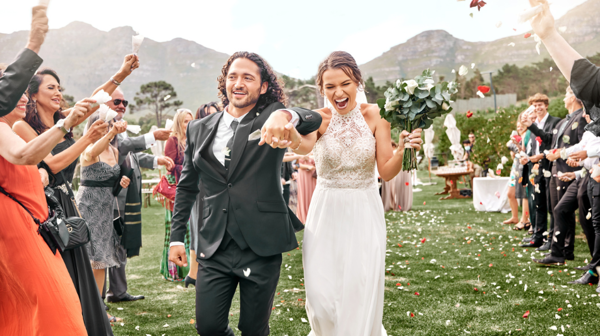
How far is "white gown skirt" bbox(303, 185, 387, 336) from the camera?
3.30 metres

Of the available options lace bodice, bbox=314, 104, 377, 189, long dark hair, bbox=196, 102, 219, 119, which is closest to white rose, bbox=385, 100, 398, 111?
lace bodice, bbox=314, 104, 377, 189

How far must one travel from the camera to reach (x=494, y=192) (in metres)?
13.6

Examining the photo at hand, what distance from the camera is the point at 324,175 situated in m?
3.56

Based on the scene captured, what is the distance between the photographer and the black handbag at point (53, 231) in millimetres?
2650

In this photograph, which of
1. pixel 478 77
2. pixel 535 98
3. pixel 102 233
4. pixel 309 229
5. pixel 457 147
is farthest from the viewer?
pixel 478 77

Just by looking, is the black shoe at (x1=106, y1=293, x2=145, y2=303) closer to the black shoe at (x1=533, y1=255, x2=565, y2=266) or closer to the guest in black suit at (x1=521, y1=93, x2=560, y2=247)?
the black shoe at (x1=533, y1=255, x2=565, y2=266)

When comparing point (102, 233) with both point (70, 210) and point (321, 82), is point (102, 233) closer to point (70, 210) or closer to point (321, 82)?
point (70, 210)

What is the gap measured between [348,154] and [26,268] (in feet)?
7.21

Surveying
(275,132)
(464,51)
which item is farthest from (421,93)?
(464,51)

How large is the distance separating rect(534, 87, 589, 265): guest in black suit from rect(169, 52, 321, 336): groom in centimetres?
497

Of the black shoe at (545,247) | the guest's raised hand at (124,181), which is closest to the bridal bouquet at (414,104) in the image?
the guest's raised hand at (124,181)

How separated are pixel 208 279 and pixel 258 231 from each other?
0.44 m

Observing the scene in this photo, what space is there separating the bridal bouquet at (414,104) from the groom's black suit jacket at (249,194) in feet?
2.18

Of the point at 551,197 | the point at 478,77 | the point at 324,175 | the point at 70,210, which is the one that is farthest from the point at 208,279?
the point at 478,77
